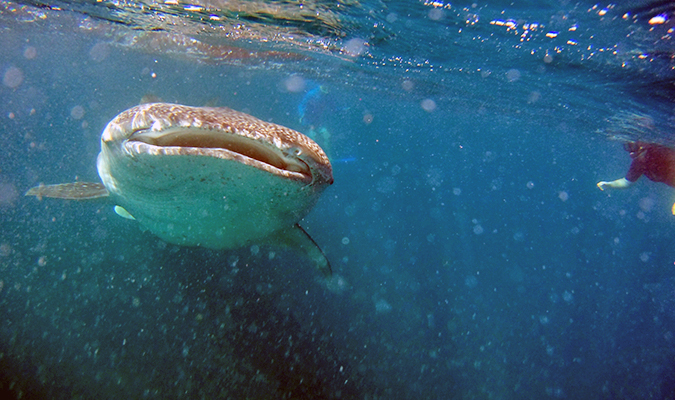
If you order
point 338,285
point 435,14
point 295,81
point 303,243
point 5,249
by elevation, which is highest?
point 435,14

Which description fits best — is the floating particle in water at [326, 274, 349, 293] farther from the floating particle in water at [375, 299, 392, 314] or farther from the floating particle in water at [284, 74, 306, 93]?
the floating particle in water at [284, 74, 306, 93]

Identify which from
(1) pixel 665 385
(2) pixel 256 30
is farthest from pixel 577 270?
(2) pixel 256 30

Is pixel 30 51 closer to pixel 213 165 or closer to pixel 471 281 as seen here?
pixel 213 165

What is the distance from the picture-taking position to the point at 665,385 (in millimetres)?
16938

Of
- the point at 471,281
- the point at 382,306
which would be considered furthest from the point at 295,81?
the point at 382,306

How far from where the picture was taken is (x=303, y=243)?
5.59 metres

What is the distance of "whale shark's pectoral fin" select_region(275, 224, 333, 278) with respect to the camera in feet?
16.9

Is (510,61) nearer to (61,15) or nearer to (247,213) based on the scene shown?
(247,213)

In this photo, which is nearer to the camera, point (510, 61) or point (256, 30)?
point (510, 61)

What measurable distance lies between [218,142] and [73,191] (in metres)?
4.37

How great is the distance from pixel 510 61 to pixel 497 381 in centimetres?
1209

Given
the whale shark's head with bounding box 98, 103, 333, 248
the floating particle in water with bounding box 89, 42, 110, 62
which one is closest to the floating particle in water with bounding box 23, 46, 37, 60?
the floating particle in water with bounding box 89, 42, 110, 62

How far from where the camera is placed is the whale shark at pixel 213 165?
2230 millimetres

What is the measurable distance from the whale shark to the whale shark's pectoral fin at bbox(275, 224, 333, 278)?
1.39 meters
